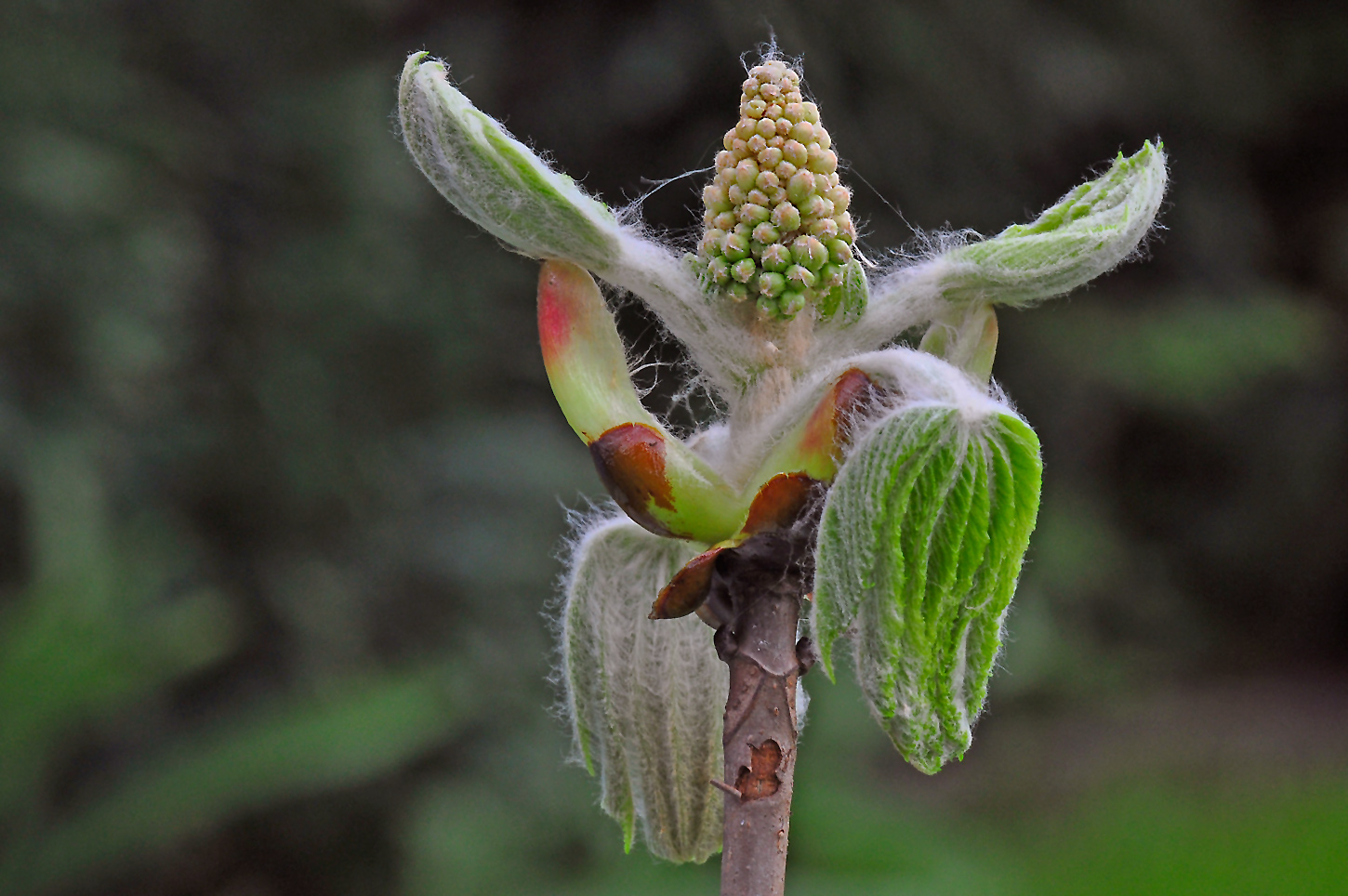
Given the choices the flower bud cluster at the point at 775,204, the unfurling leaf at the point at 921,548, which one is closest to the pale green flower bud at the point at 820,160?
the flower bud cluster at the point at 775,204

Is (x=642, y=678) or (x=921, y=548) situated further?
(x=642, y=678)

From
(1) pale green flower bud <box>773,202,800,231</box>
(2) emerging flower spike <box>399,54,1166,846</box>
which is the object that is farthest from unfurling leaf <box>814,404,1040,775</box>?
(1) pale green flower bud <box>773,202,800,231</box>

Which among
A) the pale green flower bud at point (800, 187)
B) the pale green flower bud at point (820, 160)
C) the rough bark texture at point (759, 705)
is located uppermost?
the pale green flower bud at point (820, 160)

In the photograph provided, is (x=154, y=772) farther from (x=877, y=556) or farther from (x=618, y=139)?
(x=877, y=556)

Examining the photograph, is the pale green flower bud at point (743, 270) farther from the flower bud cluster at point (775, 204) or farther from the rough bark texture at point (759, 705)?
the rough bark texture at point (759, 705)

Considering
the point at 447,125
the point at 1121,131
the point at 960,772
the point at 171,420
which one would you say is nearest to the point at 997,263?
the point at 447,125

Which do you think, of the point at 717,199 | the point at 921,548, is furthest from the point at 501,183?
the point at 921,548

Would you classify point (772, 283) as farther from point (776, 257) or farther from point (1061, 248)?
point (1061, 248)
